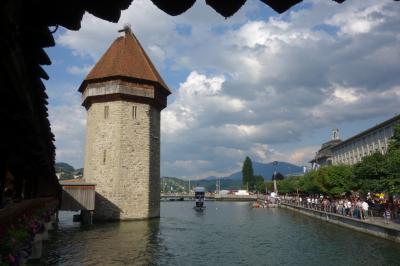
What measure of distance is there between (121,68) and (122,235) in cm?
1510

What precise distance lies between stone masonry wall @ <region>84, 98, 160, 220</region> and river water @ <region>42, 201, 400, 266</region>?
4257mm

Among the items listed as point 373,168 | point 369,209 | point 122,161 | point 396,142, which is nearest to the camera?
point 396,142

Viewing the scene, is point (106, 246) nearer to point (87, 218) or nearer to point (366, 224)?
point (87, 218)

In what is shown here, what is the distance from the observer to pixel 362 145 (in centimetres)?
6044

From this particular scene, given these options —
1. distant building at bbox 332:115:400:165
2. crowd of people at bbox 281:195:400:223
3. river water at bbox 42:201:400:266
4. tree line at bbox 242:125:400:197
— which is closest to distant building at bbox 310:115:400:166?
distant building at bbox 332:115:400:165

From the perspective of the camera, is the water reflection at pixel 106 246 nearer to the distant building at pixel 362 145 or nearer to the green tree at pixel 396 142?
the green tree at pixel 396 142

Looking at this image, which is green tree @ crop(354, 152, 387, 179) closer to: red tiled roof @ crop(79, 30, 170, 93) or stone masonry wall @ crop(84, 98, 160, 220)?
stone masonry wall @ crop(84, 98, 160, 220)

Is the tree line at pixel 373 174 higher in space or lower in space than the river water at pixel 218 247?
higher

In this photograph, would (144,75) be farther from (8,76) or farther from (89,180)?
(8,76)

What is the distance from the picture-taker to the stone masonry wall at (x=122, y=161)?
30125 millimetres

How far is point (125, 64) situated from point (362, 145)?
41563mm

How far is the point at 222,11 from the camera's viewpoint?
2.21 meters

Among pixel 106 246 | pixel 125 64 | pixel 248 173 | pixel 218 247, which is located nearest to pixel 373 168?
pixel 218 247

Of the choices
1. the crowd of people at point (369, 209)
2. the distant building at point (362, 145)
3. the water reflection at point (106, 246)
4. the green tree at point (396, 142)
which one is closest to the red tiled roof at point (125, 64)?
the water reflection at point (106, 246)
